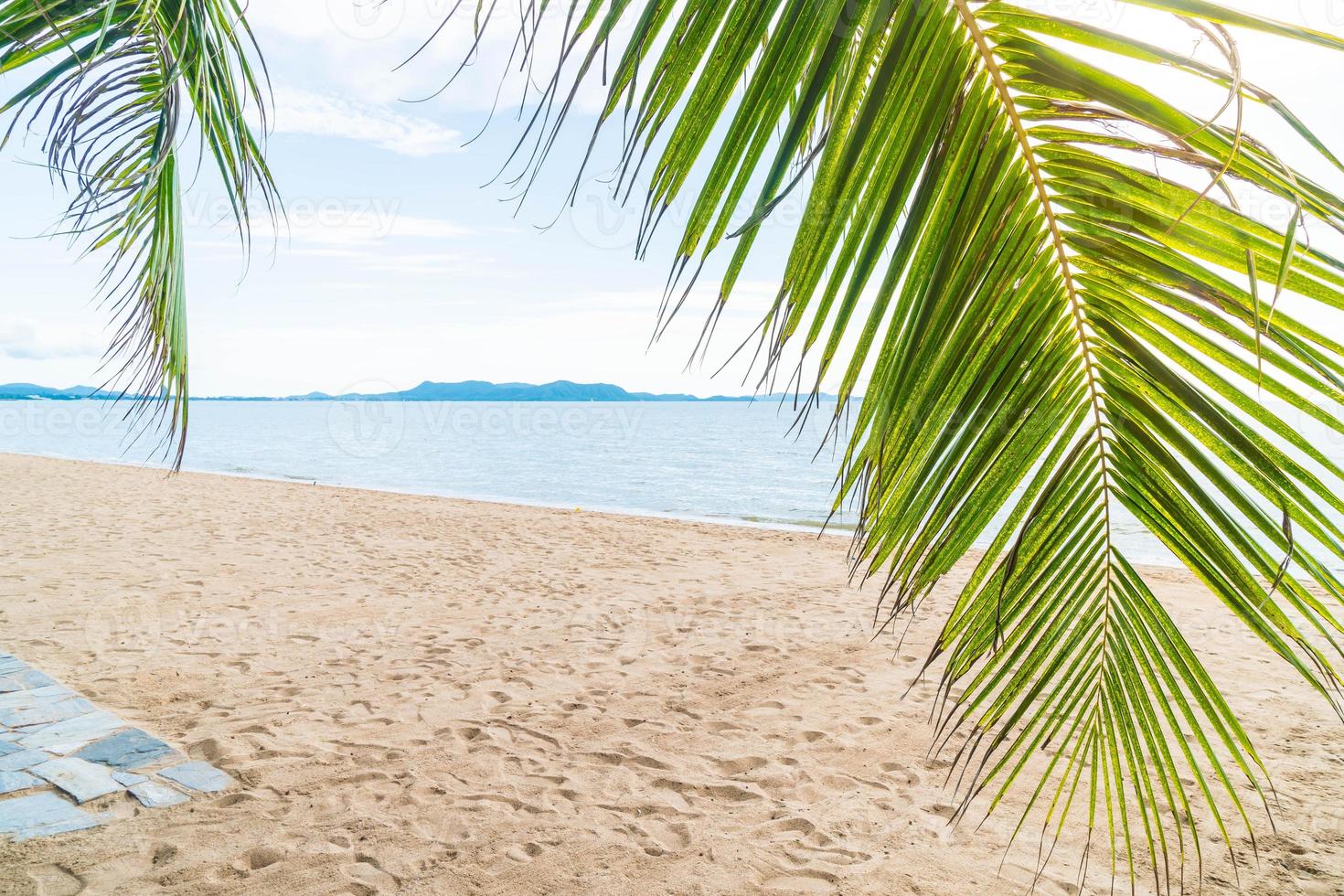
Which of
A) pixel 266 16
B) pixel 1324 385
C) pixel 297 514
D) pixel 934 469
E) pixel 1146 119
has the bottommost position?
pixel 297 514

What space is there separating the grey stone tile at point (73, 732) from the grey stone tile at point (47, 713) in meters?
0.07

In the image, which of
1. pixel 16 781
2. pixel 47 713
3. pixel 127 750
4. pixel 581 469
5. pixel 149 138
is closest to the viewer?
pixel 149 138

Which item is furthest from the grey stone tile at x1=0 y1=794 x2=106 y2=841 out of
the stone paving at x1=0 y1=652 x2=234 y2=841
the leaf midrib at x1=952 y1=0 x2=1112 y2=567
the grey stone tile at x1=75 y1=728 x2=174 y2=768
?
the leaf midrib at x1=952 y1=0 x2=1112 y2=567

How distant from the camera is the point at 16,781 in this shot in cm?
343

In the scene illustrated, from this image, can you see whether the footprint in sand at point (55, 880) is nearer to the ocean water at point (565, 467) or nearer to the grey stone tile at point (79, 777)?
the grey stone tile at point (79, 777)

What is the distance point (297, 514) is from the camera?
13.4m

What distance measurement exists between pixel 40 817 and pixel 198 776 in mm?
600

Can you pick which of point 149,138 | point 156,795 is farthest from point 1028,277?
point 156,795

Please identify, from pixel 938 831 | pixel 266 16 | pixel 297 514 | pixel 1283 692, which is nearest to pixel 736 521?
pixel 297 514

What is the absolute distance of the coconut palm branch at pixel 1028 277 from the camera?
0.82m

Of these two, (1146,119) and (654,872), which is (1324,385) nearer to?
(1146,119)

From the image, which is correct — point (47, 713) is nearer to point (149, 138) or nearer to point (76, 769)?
point (76, 769)

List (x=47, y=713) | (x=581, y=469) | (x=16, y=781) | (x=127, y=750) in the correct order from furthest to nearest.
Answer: (x=581, y=469) → (x=47, y=713) → (x=127, y=750) → (x=16, y=781)

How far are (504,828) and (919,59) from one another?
3457 millimetres
